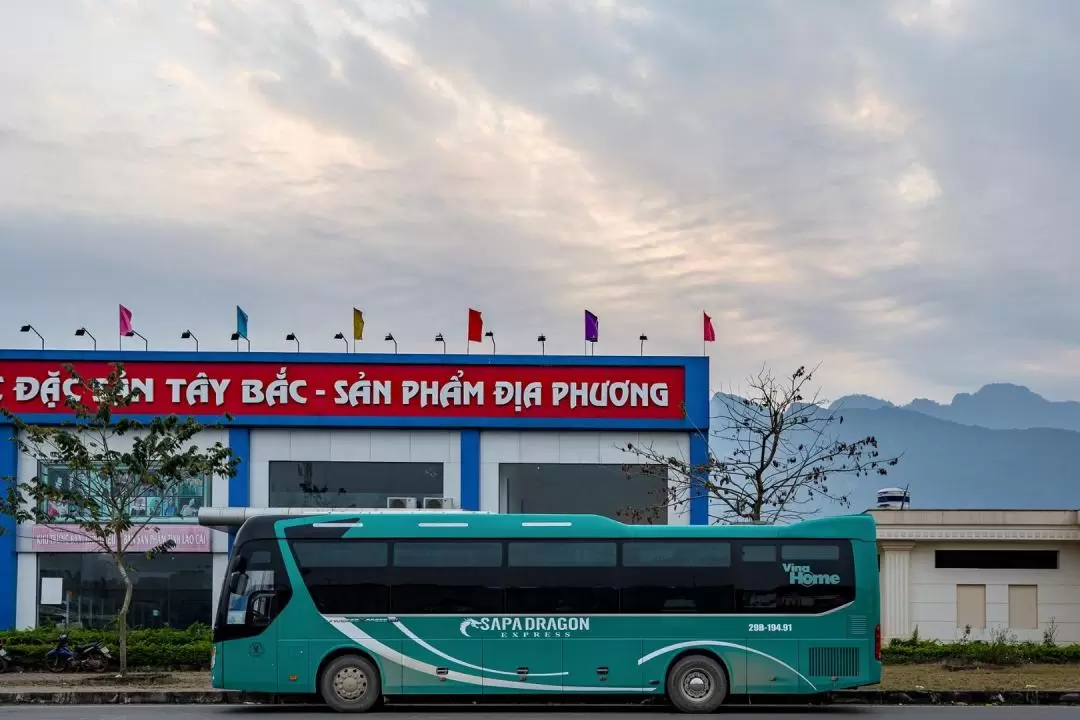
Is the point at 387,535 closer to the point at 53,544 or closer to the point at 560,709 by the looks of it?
the point at 560,709

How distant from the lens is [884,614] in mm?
33625

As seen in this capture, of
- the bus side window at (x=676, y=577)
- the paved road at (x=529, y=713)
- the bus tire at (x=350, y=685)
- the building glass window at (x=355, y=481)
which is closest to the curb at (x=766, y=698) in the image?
the paved road at (x=529, y=713)

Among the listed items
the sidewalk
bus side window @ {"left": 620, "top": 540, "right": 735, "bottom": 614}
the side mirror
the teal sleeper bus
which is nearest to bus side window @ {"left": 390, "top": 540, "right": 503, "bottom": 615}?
the teal sleeper bus

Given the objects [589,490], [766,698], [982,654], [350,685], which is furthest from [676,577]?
[589,490]

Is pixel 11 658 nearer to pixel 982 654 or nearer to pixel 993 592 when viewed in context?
Result: pixel 982 654

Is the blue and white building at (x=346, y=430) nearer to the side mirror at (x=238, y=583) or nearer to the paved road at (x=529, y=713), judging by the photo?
the paved road at (x=529, y=713)

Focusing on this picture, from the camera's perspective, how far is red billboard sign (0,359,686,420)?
3550cm

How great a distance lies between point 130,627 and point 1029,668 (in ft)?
67.8

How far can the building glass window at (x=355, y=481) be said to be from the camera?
117 ft

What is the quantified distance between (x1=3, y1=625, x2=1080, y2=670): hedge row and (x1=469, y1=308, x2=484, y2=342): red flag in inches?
436

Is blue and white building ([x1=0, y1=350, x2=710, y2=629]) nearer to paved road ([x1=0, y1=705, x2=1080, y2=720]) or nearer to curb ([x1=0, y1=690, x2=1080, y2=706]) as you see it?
curb ([x1=0, y1=690, x2=1080, y2=706])

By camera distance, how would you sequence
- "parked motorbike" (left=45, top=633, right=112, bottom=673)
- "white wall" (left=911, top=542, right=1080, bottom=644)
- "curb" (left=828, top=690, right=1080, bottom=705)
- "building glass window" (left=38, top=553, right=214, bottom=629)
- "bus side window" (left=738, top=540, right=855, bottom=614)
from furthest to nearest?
"building glass window" (left=38, top=553, right=214, bottom=629) < "white wall" (left=911, top=542, right=1080, bottom=644) < "parked motorbike" (left=45, top=633, right=112, bottom=673) < "curb" (left=828, top=690, right=1080, bottom=705) < "bus side window" (left=738, top=540, right=855, bottom=614)

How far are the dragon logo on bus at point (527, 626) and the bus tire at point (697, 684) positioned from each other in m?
1.57

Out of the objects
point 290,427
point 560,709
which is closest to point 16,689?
point 560,709
